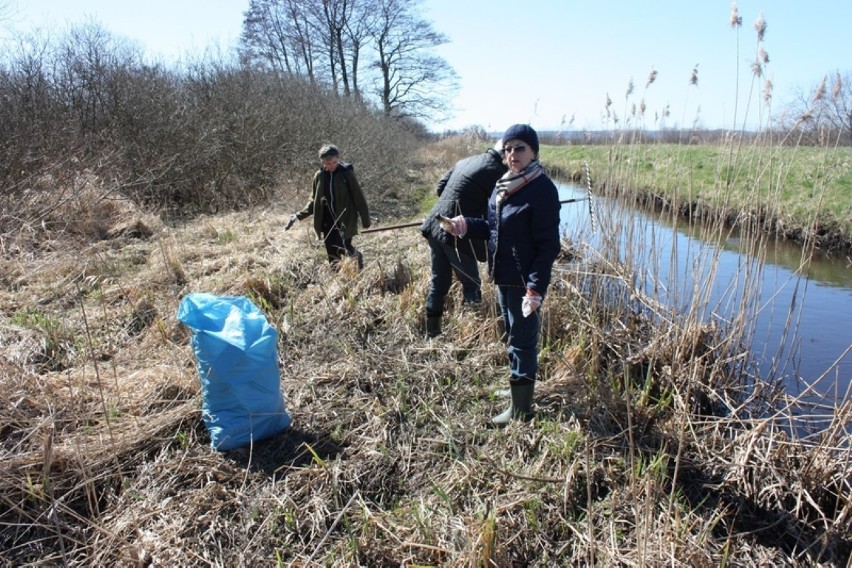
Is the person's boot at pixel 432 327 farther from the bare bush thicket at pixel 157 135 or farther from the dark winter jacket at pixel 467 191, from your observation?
the bare bush thicket at pixel 157 135

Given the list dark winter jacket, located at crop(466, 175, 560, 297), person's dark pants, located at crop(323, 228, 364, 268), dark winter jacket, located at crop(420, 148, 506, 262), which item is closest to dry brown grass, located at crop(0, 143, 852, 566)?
dark winter jacket, located at crop(466, 175, 560, 297)

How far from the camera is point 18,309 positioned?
4.46 meters

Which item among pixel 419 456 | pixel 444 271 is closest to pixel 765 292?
pixel 444 271

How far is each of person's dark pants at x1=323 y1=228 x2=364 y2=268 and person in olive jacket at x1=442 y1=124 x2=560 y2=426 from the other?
253 centimetres

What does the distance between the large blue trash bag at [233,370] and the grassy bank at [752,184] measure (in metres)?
2.68

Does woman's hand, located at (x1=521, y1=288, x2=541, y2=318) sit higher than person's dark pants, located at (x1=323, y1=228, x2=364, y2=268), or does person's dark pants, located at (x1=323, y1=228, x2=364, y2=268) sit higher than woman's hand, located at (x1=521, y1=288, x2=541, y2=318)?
woman's hand, located at (x1=521, y1=288, x2=541, y2=318)

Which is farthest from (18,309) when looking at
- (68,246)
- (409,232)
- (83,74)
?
(83,74)

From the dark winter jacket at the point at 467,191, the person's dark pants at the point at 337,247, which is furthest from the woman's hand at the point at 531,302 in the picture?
the person's dark pants at the point at 337,247

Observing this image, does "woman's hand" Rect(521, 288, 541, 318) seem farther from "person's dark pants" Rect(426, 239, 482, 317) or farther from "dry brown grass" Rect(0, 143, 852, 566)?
"person's dark pants" Rect(426, 239, 482, 317)

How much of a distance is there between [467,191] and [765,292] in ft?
14.5

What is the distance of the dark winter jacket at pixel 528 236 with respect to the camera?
2.41 m

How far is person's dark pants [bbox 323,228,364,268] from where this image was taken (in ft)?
16.6

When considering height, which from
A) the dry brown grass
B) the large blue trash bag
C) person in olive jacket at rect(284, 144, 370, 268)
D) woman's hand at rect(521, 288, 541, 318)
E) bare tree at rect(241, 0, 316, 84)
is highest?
bare tree at rect(241, 0, 316, 84)

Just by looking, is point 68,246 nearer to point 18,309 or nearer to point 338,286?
point 18,309
